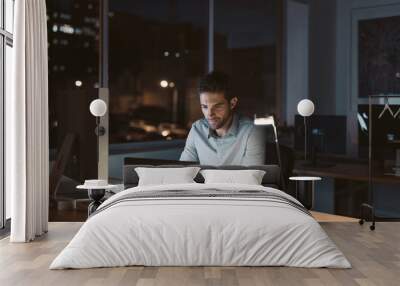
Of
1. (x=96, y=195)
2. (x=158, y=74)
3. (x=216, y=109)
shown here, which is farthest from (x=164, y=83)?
(x=96, y=195)

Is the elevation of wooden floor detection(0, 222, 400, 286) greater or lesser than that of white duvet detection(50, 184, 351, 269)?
lesser

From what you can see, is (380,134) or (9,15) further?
(380,134)

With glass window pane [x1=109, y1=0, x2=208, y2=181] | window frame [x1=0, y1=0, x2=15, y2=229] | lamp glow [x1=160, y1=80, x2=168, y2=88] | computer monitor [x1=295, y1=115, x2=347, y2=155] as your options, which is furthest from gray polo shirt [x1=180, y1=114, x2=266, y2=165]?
window frame [x1=0, y1=0, x2=15, y2=229]

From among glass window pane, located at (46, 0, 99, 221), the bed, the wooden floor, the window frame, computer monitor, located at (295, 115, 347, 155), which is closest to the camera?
the wooden floor

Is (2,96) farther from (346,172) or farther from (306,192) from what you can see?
(346,172)

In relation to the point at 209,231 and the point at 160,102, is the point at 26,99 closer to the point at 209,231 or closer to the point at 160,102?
the point at 160,102

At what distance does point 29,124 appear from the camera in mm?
5973

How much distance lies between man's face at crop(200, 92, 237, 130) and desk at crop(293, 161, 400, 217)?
1005 mm

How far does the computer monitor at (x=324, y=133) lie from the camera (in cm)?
708

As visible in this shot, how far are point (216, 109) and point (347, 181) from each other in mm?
1744

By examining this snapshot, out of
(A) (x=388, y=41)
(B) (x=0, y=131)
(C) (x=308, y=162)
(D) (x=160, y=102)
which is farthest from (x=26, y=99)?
(A) (x=388, y=41)

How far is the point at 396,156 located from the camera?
7070 millimetres

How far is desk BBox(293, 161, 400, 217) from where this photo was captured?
7.11m

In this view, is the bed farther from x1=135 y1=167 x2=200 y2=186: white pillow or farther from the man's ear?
the man's ear
